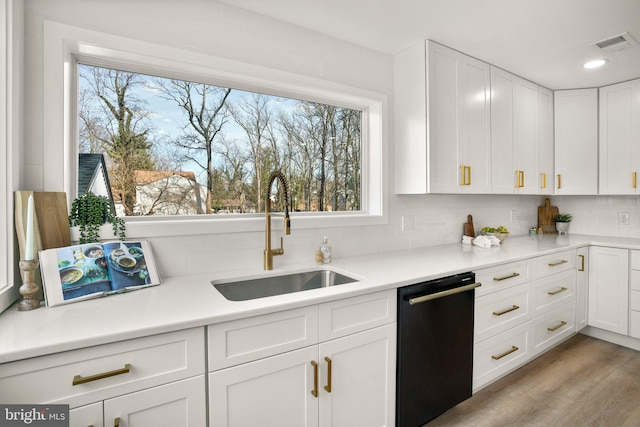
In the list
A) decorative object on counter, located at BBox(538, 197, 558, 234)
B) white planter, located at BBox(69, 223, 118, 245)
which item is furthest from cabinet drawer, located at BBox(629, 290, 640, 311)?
white planter, located at BBox(69, 223, 118, 245)

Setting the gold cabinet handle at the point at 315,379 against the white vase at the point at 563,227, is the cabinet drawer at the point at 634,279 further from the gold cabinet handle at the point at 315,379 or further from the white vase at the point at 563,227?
the gold cabinet handle at the point at 315,379

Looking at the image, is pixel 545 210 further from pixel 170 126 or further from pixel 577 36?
pixel 170 126

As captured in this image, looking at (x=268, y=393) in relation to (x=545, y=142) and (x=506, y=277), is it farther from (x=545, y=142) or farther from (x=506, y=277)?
(x=545, y=142)

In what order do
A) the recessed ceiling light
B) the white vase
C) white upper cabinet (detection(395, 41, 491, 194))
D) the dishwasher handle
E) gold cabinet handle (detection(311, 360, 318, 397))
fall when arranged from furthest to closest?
the white vase, the recessed ceiling light, white upper cabinet (detection(395, 41, 491, 194)), the dishwasher handle, gold cabinet handle (detection(311, 360, 318, 397))

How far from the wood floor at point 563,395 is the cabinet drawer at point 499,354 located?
122 millimetres

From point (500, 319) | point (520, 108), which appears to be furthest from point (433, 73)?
point (500, 319)

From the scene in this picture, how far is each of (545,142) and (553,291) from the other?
4.77 ft

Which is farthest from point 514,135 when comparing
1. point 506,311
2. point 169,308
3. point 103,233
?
point 103,233

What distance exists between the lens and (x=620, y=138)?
9.96 feet

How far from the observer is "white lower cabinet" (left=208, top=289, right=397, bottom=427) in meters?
1.20

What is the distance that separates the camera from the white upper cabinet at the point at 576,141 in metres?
3.17

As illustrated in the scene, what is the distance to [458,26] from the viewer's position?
6.73 ft

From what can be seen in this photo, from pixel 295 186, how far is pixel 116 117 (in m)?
1.07

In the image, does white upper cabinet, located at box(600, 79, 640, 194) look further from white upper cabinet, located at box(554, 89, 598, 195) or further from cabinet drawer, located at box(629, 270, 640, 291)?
cabinet drawer, located at box(629, 270, 640, 291)
